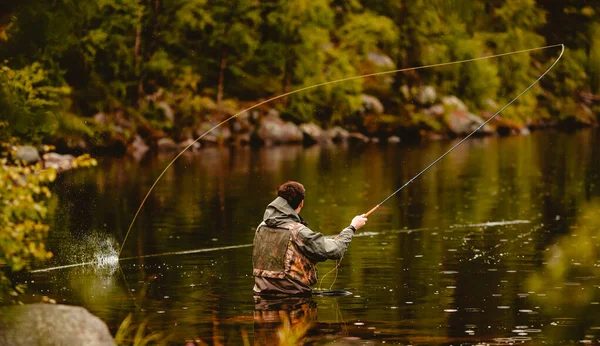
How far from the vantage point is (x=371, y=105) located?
2467 inches

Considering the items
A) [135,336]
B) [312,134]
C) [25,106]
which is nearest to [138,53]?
[312,134]

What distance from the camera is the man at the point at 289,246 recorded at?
1286 cm

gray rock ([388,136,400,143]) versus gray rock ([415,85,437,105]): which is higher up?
gray rock ([415,85,437,105])

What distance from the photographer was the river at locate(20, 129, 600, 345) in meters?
12.6

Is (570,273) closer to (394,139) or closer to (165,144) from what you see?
(165,144)

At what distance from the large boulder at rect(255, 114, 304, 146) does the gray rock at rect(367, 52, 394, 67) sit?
29.5ft

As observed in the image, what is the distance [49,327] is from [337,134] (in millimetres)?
51465

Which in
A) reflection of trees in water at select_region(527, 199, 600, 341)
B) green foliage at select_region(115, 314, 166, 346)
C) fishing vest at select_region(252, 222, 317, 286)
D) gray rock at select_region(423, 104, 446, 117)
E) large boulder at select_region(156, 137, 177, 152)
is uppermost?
gray rock at select_region(423, 104, 446, 117)

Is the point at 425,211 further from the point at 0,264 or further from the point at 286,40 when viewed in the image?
the point at 286,40

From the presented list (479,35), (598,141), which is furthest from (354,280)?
(479,35)

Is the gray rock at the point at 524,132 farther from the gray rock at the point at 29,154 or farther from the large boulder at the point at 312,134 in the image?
the gray rock at the point at 29,154

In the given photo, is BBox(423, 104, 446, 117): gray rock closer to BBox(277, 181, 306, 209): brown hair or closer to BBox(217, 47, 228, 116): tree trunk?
BBox(217, 47, 228, 116): tree trunk

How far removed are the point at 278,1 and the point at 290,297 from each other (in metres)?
47.1

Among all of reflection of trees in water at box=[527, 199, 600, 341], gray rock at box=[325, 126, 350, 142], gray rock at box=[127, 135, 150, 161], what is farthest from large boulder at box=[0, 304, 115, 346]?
gray rock at box=[325, 126, 350, 142]
